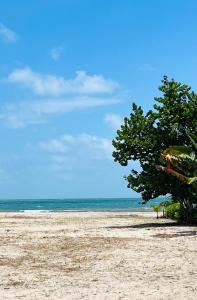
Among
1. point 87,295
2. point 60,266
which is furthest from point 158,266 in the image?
point 87,295

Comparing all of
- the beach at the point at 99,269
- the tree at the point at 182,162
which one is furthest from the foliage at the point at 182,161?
the beach at the point at 99,269

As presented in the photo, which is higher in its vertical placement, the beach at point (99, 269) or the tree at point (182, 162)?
the tree at point (182, 162)

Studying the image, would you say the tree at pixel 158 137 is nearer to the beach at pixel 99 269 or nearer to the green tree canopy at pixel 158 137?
the green tree canopy at pixel 158 137

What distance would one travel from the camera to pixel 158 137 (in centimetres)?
3350

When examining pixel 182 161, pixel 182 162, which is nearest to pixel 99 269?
pixel 182 161

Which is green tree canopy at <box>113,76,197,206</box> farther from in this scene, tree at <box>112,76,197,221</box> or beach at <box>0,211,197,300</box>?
beach at <box>0,211,197,300</box>

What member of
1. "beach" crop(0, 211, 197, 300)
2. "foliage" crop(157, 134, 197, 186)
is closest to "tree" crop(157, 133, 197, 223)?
"foliage" crop(157, 134, 197, 186)

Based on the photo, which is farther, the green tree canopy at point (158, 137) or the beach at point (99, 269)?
the green tree canopy at point (158, 137)

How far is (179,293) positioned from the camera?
→ 38.3ft

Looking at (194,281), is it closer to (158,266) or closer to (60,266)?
(158,266)

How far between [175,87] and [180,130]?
274 cm

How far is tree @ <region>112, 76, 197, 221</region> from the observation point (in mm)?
33188

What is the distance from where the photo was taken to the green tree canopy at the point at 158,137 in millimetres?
33188

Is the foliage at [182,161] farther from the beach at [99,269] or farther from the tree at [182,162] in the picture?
the beach at [99,269]
